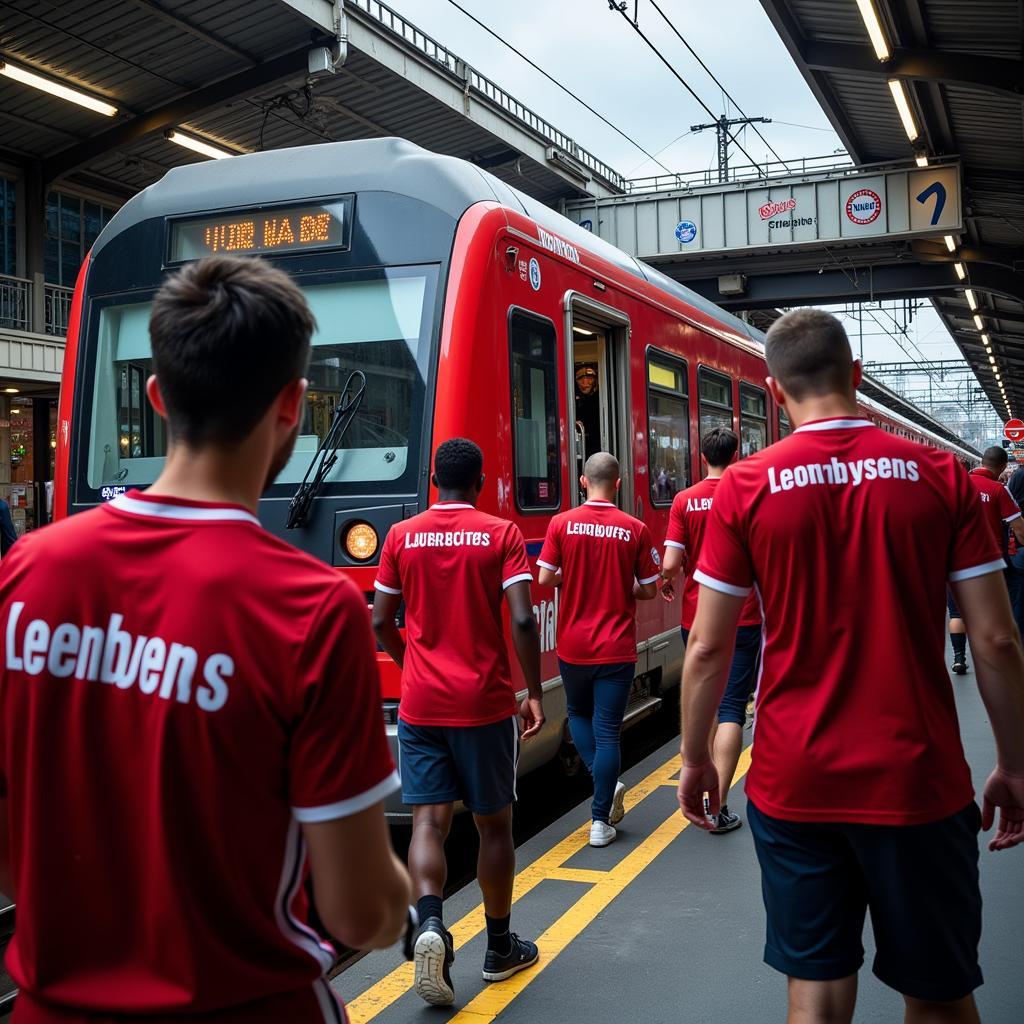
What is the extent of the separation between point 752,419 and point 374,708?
1004 cm

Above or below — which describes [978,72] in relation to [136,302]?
above

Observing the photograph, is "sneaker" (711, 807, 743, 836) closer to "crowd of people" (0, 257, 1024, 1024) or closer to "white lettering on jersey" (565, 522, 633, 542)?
"white lettering on jersey" (565, 522, 633, 542)

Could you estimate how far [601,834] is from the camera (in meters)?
5.57

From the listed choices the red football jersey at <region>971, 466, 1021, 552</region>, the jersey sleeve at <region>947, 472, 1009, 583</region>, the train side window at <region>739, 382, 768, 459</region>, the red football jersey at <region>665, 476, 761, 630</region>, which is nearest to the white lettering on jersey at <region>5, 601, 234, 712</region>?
the jersey sleeve at <region>947, 472, 1009, 583</region>

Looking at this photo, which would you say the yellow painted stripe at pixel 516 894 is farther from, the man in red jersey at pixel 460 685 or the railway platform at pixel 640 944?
the man in red jersey at pixel 460 685

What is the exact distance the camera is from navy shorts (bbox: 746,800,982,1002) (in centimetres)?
252

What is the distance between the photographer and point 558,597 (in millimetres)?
6438

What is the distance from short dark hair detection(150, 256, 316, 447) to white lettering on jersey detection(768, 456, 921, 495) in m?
1.40

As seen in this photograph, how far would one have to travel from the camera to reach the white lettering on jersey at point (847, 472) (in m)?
2.63

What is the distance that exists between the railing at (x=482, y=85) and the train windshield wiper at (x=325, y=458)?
518 inches

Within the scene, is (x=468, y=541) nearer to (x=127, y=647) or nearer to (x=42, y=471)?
(x=127, y=647)

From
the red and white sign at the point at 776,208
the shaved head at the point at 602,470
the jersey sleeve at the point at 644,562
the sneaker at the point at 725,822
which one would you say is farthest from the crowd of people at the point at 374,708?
the red and white sign at the point at 776,208

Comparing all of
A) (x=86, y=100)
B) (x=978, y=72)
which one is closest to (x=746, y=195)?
(x=978, y=72)

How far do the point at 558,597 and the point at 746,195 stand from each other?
17.0 metres
